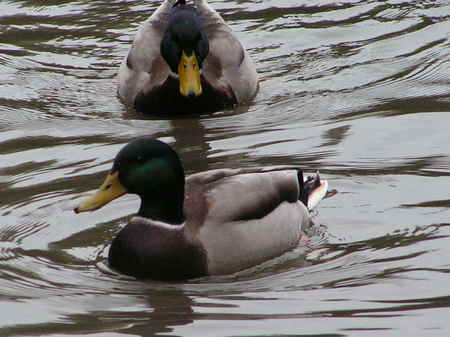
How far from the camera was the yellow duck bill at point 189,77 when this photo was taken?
39.4ft

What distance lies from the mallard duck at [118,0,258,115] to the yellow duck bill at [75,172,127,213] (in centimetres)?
395

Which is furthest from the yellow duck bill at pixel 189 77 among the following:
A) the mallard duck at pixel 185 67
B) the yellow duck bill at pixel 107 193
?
the yellow duck bill at pixel 107 193

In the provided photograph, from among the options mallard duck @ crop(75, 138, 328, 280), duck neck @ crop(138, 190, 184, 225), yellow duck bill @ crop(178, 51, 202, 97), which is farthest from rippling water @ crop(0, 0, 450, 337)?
duck neck @ crop(138, 190, 184, 225)

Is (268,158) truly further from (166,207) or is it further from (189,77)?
(166,207)

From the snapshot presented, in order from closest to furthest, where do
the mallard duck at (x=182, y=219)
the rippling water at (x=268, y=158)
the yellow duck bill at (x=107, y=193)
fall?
the rippling water at (x=268, y=158)
the yellow duck bill at (x=107, y=193)
the mallard duck at (x=182, y=219)

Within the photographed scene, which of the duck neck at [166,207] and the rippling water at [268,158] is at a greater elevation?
the duck neck at [166,207]

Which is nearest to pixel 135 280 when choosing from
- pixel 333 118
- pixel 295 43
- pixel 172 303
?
pixel 172 303

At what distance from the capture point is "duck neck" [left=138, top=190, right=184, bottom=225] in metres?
8.29

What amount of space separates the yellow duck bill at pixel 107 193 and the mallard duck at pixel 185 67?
3945 mm

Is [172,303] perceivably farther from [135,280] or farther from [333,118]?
[333,118]

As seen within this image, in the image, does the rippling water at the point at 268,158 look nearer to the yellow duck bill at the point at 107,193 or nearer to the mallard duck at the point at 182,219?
the mallard duck at the point at 182,219

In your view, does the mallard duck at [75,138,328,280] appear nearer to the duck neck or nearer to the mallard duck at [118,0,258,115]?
the duck neck

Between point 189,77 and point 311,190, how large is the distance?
3.11 m

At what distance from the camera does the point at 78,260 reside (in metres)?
8.45
